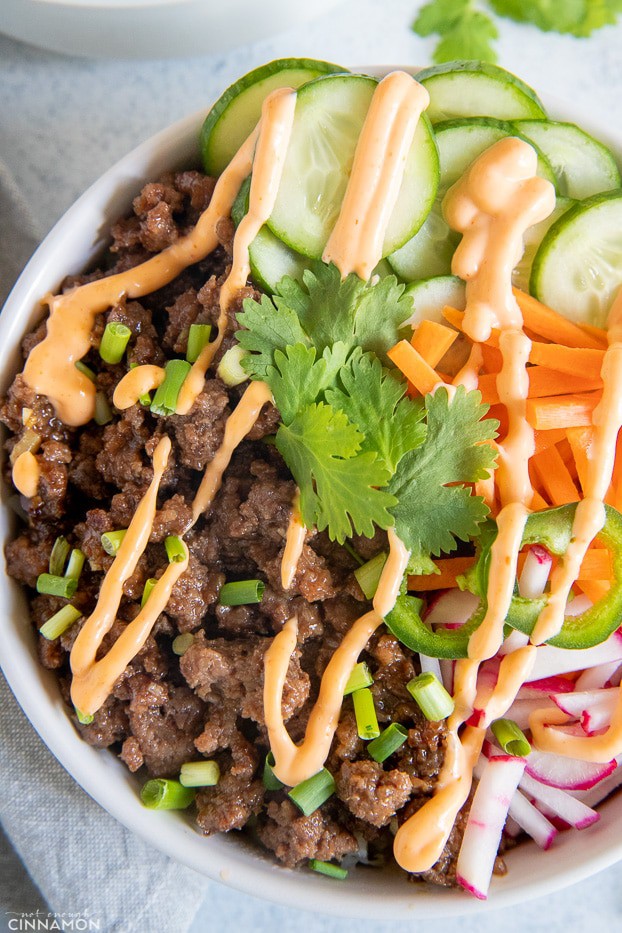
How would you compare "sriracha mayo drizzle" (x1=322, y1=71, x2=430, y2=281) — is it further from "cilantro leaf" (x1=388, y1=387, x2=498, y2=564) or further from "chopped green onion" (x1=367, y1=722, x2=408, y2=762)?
"chopped green onion" (x1=367, y1=722, x2=408, y2=762)

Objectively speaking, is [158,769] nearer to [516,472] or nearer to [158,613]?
[158,613]

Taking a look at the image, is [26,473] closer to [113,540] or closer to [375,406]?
[113,540]

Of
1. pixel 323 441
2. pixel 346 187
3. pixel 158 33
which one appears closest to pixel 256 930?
pixel 323 441

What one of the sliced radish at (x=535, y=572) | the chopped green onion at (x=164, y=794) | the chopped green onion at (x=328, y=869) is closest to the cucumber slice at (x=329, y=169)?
the sliced radish at (x=535, y=572)

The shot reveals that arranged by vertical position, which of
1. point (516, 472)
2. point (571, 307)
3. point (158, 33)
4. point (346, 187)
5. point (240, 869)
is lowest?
point (240, 869)

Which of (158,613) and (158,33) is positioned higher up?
(158,33)

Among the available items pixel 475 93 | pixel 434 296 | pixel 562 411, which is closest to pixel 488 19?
pixel 475 93

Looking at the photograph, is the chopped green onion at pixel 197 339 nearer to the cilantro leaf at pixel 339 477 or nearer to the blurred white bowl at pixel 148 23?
the cilantro leaf at pixel 339 477
